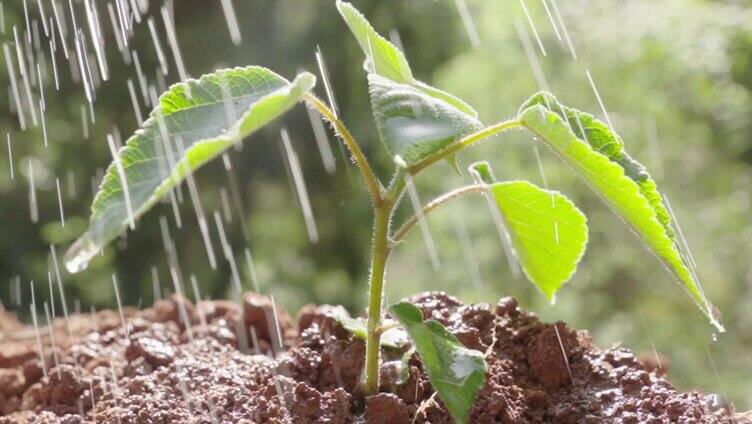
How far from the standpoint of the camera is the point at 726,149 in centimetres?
268

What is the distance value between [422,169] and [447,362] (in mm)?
133

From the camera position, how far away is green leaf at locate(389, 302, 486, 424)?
2.20 feet

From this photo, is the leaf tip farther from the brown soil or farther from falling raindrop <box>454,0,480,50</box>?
falling raindrop <box>454,0,480,50</box>

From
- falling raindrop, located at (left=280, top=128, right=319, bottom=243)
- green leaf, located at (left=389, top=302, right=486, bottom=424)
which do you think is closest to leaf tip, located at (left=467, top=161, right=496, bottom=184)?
green leaf, located at (left=389, top=302, right=486, bottom=424)

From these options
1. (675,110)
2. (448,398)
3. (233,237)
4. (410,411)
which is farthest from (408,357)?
(233,237)

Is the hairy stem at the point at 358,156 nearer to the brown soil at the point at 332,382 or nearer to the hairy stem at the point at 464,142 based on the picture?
the hairy stem at the point at 464,142

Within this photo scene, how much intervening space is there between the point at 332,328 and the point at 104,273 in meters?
2.26

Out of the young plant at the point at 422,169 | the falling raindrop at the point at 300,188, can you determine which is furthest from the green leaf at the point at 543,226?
the falling raindrop at the point at 300,188

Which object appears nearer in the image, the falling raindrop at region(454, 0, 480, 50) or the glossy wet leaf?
the glossy wet leaf

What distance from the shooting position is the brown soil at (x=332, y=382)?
81cm

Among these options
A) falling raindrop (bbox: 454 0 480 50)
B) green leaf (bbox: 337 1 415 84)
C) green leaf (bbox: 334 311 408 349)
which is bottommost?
green leaf (bbox: 334 311 408 349)

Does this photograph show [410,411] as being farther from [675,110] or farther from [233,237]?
[233,237]

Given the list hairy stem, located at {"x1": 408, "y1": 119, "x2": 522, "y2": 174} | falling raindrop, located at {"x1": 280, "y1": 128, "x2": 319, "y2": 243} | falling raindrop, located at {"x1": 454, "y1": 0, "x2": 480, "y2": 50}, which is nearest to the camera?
hairy stem, located at {"x1": 408, "y1": 119, "x2": 522, "y2": 174}

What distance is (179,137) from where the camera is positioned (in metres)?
0.67
